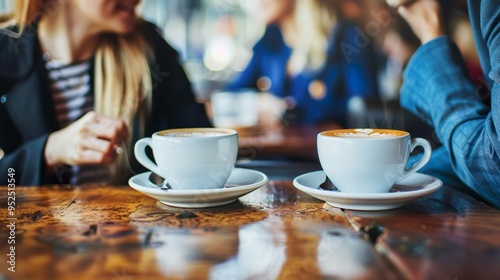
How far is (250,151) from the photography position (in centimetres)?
138

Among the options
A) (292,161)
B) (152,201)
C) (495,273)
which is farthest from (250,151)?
(495,273)

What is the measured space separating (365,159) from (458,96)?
39cm

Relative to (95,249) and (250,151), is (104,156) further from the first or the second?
(95,249)

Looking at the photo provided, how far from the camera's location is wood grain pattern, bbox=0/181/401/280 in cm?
56

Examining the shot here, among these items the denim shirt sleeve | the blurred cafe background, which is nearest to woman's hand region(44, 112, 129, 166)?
the blurred cafe background

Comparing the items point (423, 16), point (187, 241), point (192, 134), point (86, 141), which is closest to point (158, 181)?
point (192, 134)

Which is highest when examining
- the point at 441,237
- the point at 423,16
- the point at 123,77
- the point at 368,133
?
the point at 423,16

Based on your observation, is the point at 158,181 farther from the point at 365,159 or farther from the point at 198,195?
the point at 365,159

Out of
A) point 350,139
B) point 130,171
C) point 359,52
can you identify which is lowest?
point 130,171

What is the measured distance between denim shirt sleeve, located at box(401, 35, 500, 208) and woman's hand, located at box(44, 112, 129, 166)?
0.74 metres

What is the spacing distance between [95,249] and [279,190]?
432 millimetres

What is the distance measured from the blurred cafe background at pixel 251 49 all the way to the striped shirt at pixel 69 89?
200mm

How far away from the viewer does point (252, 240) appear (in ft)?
2.19

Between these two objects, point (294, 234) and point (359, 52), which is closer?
point (294, 234)
